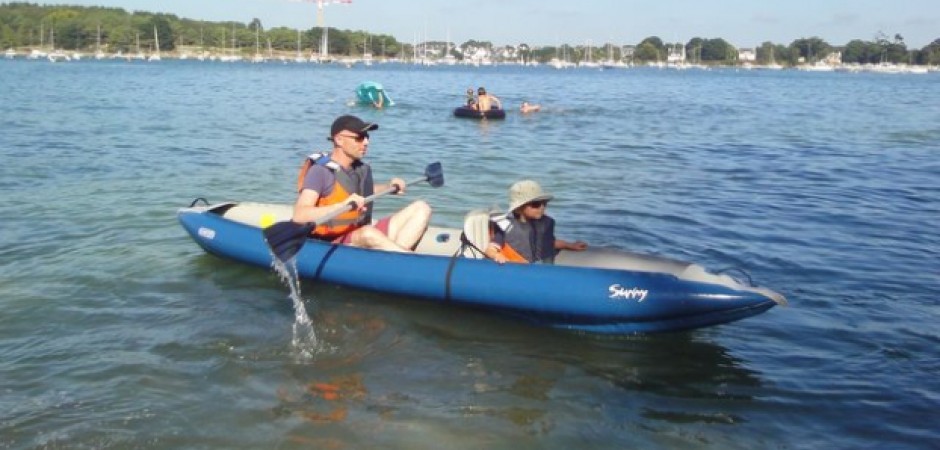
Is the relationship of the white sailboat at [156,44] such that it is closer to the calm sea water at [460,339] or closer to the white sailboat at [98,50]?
the white sailboat at [98,50]

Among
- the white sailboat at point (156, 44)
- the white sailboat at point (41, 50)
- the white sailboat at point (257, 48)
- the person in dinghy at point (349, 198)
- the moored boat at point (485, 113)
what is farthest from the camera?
the white sailboat at point (257, 48)

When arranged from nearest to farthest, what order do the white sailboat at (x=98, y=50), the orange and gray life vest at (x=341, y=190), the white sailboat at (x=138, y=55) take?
the orange and gray life vest at (x=341, y=190), the white sailboat at (x=138, y=55), the white sailboat at (x=98, y=50)

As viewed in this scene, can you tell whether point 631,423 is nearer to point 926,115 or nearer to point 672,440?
point 672,440

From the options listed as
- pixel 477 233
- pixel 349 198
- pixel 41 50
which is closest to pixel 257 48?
pixel 41 50

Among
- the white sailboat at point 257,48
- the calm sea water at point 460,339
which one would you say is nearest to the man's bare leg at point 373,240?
the calm sea water at point 460,339

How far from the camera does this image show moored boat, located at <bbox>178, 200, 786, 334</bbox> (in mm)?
5469

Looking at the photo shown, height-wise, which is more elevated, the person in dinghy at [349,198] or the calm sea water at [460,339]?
the person in dinghy at [349,198]

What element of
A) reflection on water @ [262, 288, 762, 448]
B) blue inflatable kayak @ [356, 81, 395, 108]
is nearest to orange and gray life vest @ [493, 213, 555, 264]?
reflection on water @ [262, 288, 762, 448]

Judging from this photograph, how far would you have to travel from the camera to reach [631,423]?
15.6ft

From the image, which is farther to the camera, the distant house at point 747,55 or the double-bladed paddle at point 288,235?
the distant house at point 747,55

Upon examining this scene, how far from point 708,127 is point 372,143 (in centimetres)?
1003

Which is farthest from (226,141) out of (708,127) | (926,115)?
(926,115)

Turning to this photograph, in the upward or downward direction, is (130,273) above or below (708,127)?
below

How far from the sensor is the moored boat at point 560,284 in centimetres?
547
